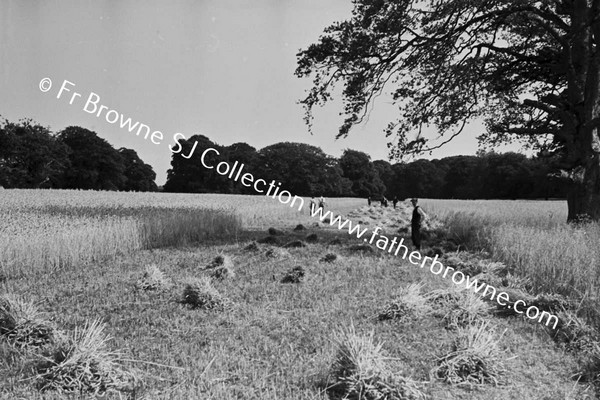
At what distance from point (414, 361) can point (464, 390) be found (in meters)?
0.72

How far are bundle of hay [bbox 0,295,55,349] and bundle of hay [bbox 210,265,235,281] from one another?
4054 millimetres

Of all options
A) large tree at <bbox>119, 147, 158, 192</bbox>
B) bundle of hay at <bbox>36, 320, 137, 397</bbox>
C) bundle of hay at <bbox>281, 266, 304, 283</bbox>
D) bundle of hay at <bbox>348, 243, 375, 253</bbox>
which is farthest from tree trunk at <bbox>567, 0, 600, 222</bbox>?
large tree at <bbox>119, 147, 158, 192</bbox>

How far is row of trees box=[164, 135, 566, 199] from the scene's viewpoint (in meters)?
82.0

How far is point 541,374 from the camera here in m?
5.10

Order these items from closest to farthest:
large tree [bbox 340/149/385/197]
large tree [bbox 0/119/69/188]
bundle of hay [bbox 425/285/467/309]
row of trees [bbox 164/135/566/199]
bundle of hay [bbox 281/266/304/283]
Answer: bundle of hay [bbox 425/285/467/309] → bundle of hay [bbox 281/266/304/283] → large tree [bbox 0/119/69/188] → row of trees [bbox 164/135/566/199] → large tree [bbox 340/149/385/197]

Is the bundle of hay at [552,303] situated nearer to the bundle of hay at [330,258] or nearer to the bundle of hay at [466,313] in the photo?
the bundle of hay at [466,313]

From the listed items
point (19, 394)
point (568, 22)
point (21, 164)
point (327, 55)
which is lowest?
point (21, 164)

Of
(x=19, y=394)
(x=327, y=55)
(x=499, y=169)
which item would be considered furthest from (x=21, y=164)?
(x=499, y=169)

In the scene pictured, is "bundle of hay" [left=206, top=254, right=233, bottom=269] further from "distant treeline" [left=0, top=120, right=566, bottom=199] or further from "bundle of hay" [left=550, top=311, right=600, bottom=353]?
"distant treeline" [left=0, top=120, right=566, bottom=199]

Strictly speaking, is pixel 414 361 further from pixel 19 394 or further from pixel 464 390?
pixel 19 394

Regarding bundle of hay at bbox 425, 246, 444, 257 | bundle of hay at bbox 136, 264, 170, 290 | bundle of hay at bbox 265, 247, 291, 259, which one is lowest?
bundle of hay at bbox 136, 264, 170, 290

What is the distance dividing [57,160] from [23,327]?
Result: 67.4m

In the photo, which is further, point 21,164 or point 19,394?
point 21,164

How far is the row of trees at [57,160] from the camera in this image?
5881cm
